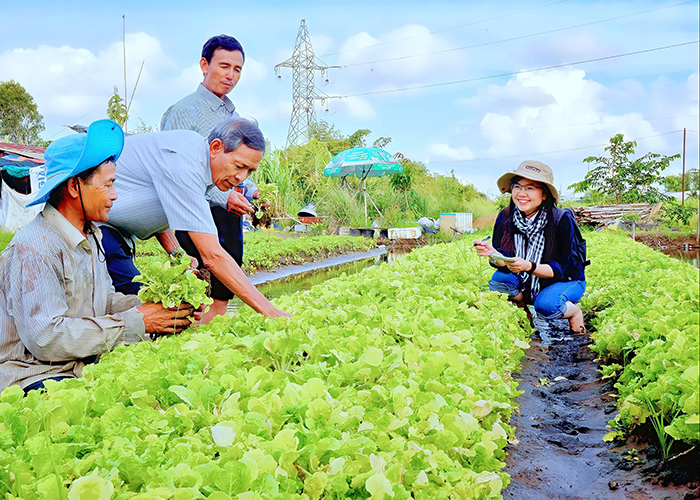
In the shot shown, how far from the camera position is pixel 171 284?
8.19ft

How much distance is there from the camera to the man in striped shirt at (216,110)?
146 inches

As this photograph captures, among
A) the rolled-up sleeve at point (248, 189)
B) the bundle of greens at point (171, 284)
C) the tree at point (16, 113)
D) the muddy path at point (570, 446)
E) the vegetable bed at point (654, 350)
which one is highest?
the tree at point (16, 113)

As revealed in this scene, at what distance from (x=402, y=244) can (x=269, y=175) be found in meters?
5.73

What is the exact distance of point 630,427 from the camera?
271cm

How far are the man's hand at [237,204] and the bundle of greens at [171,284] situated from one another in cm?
113

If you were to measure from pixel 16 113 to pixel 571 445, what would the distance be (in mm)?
41136


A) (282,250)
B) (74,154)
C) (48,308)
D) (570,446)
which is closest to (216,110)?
(74,154)

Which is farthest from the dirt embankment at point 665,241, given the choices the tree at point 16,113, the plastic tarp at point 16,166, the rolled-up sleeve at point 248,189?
the tree at point 16,113

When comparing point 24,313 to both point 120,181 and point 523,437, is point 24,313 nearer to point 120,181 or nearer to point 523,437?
point 120,181

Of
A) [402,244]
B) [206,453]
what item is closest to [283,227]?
[402,244]

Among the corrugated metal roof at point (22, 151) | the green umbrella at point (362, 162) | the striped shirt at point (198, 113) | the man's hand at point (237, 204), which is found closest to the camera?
the man's hand at point (237, 204)

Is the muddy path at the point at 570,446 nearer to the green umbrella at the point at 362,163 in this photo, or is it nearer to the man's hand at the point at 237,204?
the man's hand at the point at 237,204

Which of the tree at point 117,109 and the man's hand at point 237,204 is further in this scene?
the tree at point 117,109

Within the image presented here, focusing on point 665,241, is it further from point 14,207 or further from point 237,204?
point 14,207
